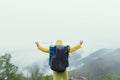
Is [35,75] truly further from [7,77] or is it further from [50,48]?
[50,48]

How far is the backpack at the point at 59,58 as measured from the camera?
17062mm

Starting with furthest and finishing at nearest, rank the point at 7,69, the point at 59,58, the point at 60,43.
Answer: the point at 7,69 < the point at 60,43 < the point at 59,58

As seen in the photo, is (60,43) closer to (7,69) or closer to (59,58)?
(59,58)

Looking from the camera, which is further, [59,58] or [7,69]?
[7,69]

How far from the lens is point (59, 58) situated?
1720cm

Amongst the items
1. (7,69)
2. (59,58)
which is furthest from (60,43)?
(7,69)

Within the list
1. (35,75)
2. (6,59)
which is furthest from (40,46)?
(35,75)

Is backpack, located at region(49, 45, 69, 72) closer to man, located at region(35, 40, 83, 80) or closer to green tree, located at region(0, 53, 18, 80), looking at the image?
man, located at region(35, 40, 83, 80)

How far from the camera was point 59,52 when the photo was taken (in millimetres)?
17328

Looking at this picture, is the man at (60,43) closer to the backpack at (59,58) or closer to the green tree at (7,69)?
the backpack at (59,58)

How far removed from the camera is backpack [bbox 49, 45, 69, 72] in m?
17.1

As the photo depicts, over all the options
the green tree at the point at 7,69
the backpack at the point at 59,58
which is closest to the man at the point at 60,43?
the backpack at the point at 59,58

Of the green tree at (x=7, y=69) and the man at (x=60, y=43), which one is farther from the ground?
the man at (x=60, y=43)

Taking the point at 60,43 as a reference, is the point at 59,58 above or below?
below
